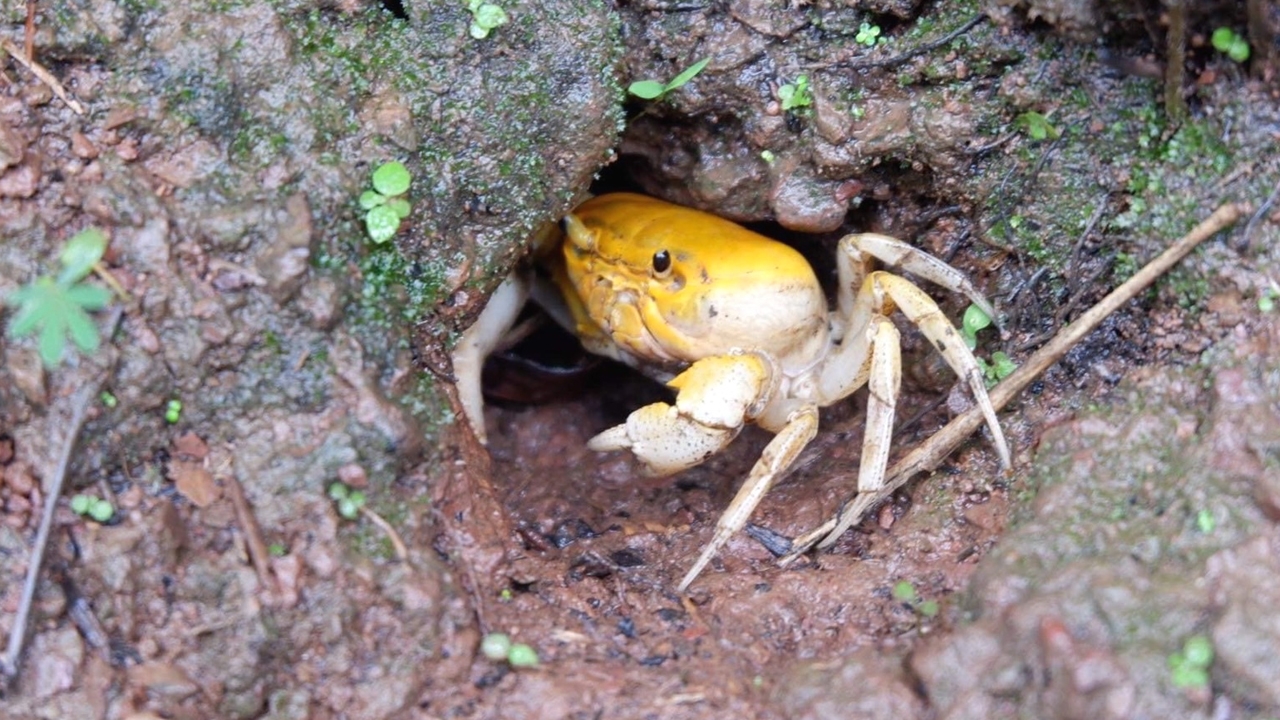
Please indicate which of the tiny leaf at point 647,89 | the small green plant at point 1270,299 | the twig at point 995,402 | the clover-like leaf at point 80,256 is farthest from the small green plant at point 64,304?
the small green plant at point 1270,299

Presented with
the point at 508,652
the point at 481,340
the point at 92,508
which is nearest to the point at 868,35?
the point at 481,340

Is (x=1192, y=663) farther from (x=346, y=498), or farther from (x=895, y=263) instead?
(x=346, y=498)

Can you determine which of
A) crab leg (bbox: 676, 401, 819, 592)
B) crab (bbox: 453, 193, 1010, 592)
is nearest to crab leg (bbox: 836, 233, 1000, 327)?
crab (bbox: 453, 193, 1010, 592)

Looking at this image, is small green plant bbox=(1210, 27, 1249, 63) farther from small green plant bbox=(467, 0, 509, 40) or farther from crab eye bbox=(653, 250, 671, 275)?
small green plant bbox=(467, 0, 509, 40)

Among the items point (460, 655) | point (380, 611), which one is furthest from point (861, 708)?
point (380, 611)

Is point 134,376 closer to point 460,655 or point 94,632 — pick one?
point 94,632

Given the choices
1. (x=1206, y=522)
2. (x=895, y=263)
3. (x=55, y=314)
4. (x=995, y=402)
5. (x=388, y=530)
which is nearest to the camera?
(x=55, y=314)

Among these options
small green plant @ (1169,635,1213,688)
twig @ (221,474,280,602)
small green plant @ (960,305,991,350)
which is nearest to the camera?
small green plant @ (1169,635,1213,688)

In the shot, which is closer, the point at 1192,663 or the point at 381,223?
the point at 1192,663
